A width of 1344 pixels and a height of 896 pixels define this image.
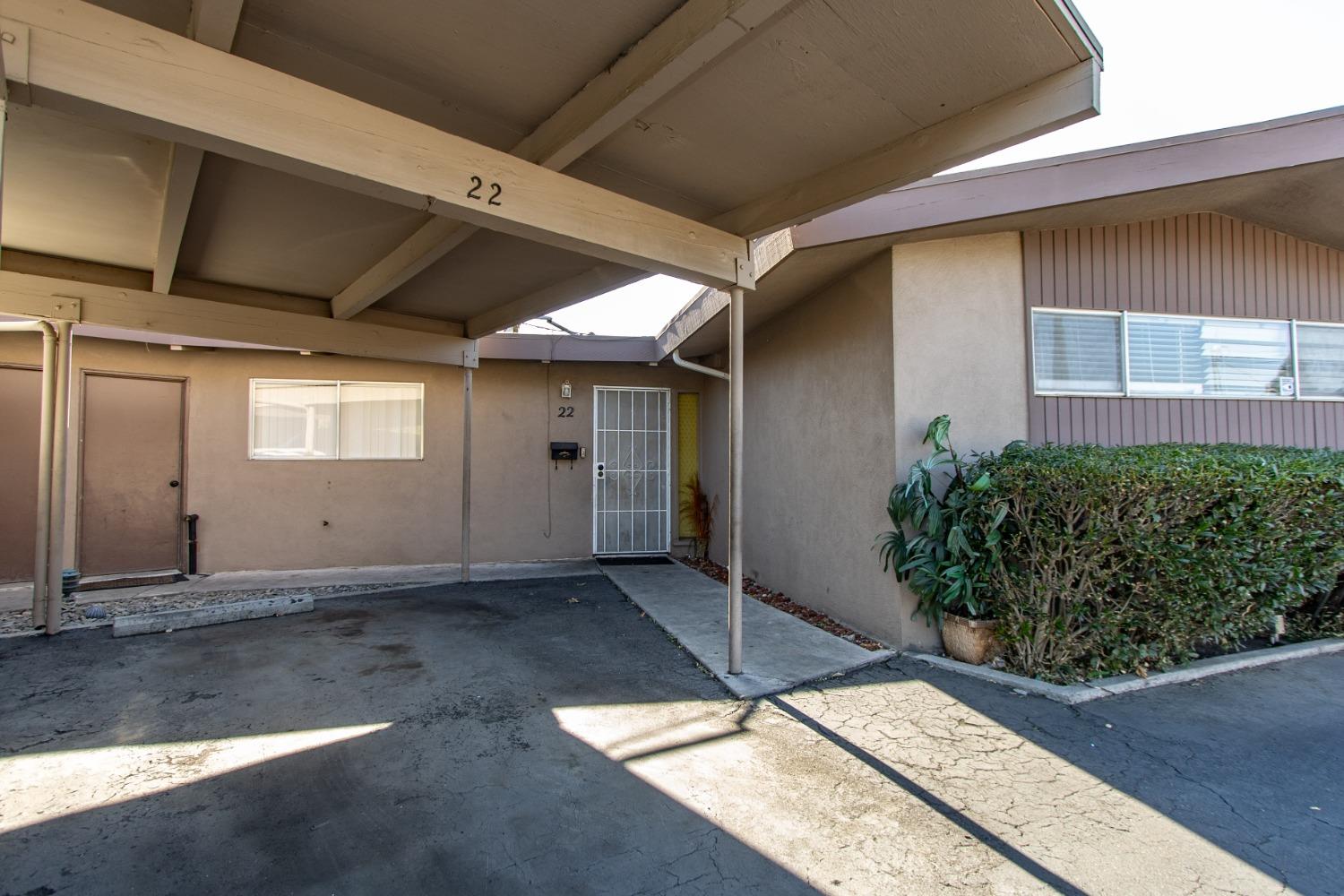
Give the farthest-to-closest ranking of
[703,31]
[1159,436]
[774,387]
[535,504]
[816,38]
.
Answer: [535,504]
[774,387]
[1159,436]
[816,38]
[703,31]

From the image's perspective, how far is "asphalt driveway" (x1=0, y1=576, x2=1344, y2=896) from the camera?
2.15 metres

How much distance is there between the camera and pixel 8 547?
241 inches

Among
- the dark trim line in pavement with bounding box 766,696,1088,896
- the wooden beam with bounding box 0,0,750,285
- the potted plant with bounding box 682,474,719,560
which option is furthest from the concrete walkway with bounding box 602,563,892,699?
the wooden beam with bounding box 0,0,750,285

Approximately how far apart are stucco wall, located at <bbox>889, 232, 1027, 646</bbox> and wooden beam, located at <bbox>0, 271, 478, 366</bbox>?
463 centimetres

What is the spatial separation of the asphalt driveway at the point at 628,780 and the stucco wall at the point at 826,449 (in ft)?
3.73

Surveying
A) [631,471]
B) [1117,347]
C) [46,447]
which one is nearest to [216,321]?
[46,447]

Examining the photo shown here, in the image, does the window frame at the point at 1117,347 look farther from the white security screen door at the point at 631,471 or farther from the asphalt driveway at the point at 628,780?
the white security screen door at the point at 631,471

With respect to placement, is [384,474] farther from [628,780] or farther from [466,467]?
[628,780]

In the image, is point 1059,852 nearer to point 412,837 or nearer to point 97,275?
point 412,837

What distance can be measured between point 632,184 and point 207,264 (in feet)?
12.2

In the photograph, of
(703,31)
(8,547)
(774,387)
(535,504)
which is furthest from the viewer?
(535,504)

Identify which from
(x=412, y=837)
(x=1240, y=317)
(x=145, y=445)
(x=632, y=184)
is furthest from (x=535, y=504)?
(x=1240, y=317)

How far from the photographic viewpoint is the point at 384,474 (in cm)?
762

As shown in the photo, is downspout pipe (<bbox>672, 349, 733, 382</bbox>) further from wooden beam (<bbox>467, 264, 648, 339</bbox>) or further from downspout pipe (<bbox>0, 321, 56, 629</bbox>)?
downspout pipe (<bbox>0, 321, 56, 629</bbox>)
